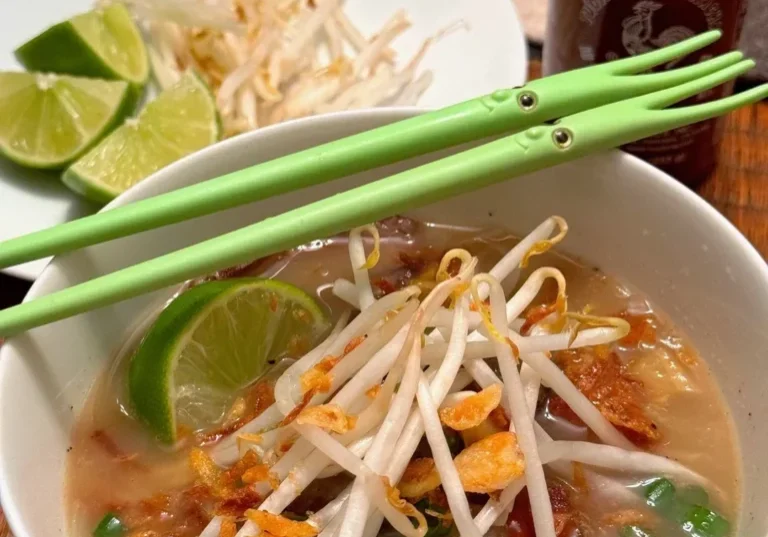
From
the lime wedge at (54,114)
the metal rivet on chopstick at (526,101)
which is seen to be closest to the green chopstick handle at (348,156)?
the metal rivet on chopstick at (526,101)

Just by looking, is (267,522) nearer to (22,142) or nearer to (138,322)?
(138,322)

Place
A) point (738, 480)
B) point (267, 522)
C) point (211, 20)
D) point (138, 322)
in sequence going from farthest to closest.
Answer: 1. point (211, 20)
2. point (138, 322)
3. point (738, 480)
4. point (267, 522)

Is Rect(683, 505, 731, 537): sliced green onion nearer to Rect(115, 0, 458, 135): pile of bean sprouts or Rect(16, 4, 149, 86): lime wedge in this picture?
Rect(115, 0, 458, 135): pile of bean sprouts

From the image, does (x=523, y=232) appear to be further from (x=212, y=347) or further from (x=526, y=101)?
(x=212, y=347)

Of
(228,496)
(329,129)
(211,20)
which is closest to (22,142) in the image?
(211,20)

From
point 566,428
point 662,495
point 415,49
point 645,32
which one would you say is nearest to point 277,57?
point 415,49

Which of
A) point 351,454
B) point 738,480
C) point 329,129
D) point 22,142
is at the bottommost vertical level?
point 738,480
